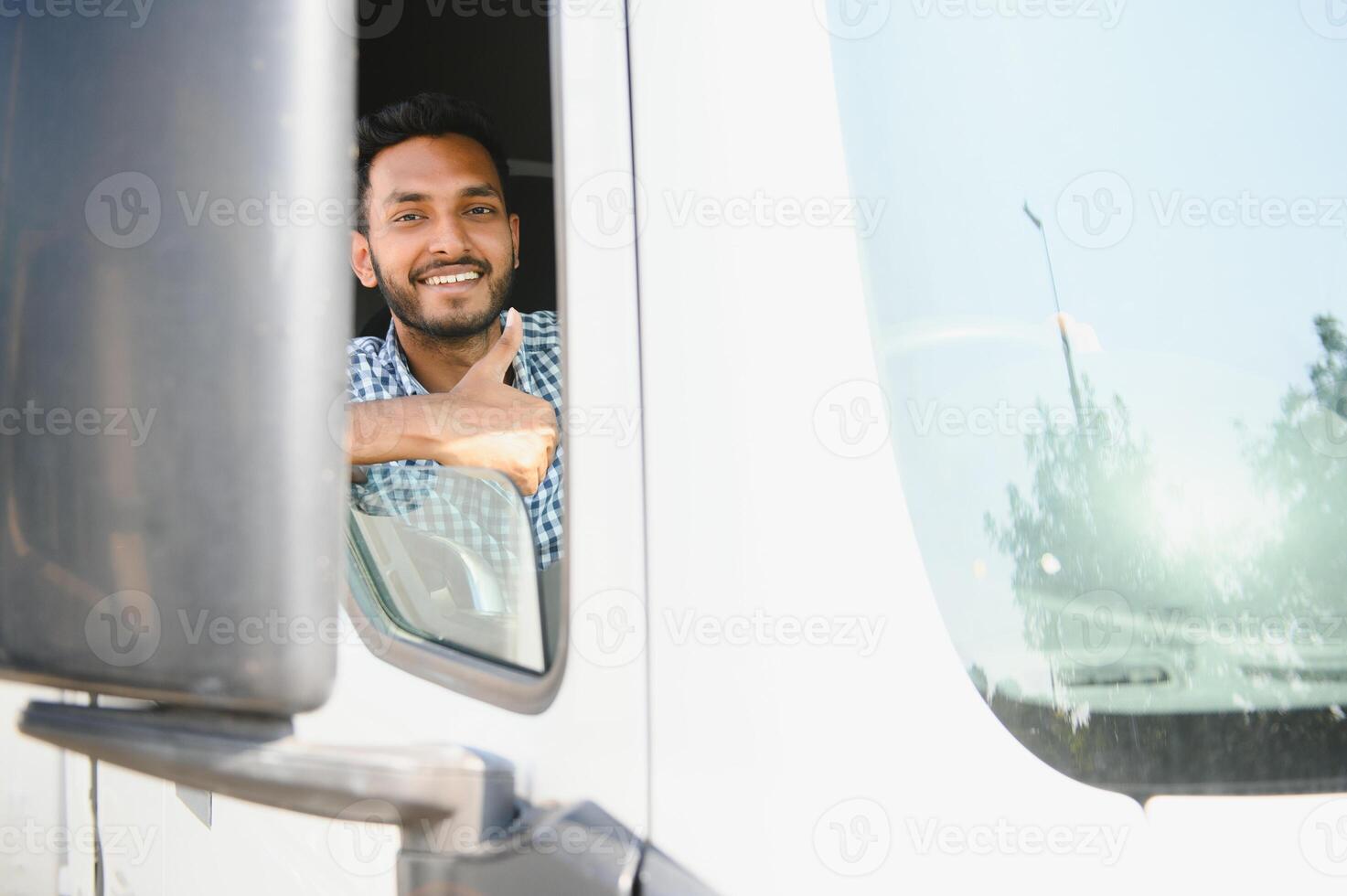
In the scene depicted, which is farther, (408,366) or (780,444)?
(408,366)

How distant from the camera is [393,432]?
59.5 inches

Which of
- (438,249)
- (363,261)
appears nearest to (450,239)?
(438,249)

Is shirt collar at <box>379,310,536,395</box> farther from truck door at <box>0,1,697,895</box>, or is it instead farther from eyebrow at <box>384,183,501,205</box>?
truck door at <box>0,1,697,895</box>

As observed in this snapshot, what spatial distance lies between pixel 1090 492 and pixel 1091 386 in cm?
9

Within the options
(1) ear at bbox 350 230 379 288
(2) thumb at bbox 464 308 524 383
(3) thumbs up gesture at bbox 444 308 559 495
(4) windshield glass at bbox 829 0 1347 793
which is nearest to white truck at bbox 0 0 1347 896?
(4) windshield glass at bbox 829 0 1347 793

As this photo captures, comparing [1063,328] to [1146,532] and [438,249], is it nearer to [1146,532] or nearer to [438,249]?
[1146,532]

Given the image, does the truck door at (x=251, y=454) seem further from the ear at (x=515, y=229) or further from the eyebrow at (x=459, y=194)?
the ear at (x=515, y=229)

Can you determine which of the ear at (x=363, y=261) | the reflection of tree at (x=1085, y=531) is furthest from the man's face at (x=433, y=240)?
the reflection of tree at (x=1085, y=531)

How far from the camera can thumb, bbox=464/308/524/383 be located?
170cm

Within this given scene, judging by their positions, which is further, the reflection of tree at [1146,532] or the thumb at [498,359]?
the thumb at [498,359]

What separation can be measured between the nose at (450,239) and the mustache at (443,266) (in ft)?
0.05

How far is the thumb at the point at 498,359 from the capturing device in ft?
5.57

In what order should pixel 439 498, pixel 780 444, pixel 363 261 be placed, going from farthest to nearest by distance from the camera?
pixel 363 261 < pixel 439 498 < pixel 780 444

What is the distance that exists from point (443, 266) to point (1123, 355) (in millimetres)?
1928
